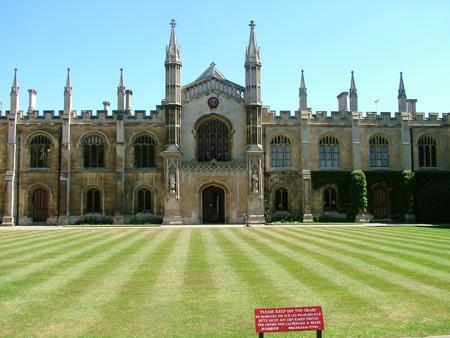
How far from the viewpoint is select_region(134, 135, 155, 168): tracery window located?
4388 centimetres

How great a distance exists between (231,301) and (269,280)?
2.11m

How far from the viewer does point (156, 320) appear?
8.86 metres

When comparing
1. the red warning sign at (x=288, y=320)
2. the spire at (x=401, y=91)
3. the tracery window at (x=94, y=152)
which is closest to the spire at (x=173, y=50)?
the tracery window at (x=94, y=152)

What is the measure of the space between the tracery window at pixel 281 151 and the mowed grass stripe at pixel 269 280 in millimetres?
27451

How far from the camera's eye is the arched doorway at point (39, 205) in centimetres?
4369

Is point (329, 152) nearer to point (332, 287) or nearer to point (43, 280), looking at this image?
point (332, 287)

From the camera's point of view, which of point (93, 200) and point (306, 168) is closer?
point (93, 200)

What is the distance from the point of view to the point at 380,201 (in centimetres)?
4503

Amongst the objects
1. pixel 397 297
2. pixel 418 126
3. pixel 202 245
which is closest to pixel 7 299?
pixel 397 297

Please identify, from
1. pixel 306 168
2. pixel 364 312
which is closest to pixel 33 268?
pixel 364 312

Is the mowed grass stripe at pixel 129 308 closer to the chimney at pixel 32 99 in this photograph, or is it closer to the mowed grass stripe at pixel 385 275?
the mowed grass stripe at pixel 385 275

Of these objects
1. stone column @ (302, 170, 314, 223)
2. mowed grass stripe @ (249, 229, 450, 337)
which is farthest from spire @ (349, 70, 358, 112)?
mowed grass stripe @ (249, 229, 450, 337)

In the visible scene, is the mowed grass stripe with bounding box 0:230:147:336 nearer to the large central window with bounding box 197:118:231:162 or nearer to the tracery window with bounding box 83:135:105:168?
the large central window with bounding box 197:118:231:162

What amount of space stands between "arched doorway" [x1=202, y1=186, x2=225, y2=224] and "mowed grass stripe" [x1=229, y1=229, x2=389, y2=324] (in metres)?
26.1
